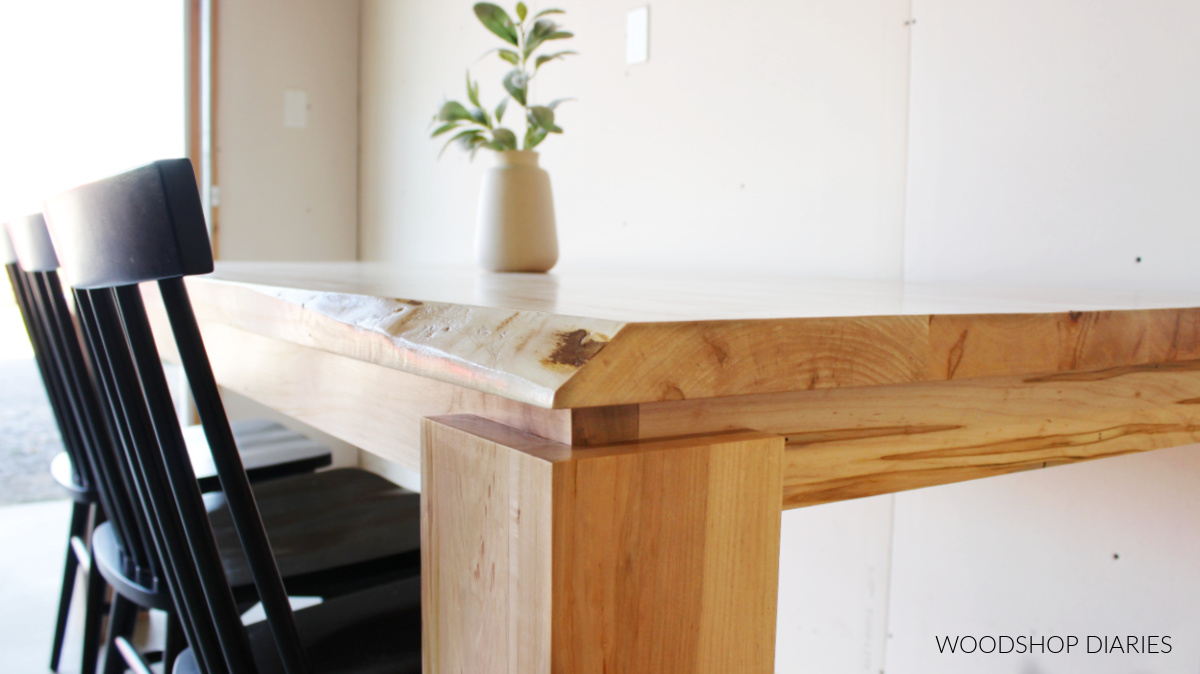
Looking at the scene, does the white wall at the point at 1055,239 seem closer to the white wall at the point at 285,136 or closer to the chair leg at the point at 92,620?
the chair leg at the point at 92,620

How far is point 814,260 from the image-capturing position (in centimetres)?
137

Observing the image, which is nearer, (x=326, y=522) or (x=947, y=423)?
(x=947, y=423)

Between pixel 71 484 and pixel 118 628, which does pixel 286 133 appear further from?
pixel 118 628

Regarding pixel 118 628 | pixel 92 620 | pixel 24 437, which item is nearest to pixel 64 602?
pixel 92 620

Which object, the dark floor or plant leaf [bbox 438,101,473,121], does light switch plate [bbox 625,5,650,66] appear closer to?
plant leaf [bbox 438,101,473,121]

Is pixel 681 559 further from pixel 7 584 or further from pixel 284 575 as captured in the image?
pixel 7 584

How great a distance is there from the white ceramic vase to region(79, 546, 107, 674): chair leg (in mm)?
770

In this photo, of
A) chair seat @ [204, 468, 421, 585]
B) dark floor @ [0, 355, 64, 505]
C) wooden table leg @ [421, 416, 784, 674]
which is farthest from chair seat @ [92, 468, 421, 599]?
dark floor @ [0, 355, 64, 505]

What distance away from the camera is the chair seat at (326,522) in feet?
3.08

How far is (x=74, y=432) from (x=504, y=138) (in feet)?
2.48

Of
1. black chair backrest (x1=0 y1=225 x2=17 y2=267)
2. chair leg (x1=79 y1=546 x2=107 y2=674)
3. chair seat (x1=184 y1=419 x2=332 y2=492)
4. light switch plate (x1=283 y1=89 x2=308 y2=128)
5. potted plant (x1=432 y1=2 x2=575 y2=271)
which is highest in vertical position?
light switch plate (x1=283 y1=89 x2=308 y2=128)

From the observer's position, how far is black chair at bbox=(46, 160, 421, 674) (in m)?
0.49

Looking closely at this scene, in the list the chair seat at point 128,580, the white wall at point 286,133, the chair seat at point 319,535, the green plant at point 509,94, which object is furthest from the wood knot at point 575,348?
the white wall at point 286,133

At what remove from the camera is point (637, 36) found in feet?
5.67
